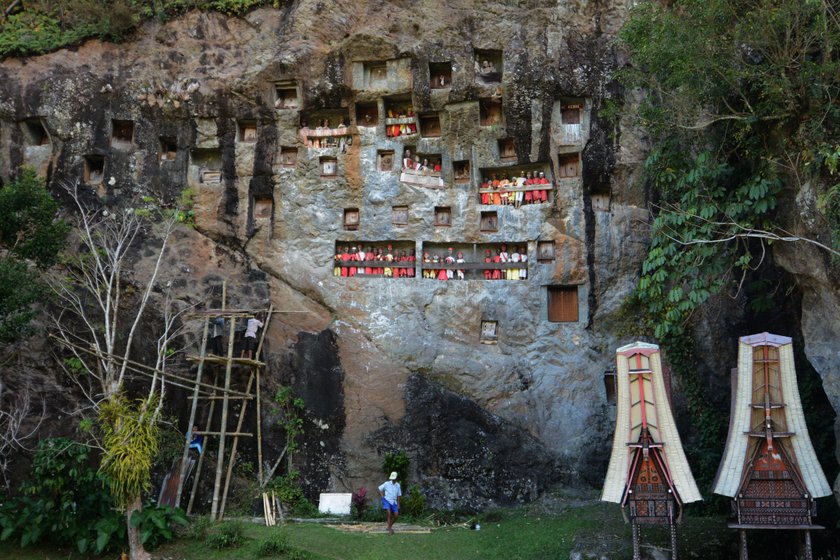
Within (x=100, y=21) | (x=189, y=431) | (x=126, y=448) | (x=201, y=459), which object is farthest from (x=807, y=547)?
(x=100, y=21)

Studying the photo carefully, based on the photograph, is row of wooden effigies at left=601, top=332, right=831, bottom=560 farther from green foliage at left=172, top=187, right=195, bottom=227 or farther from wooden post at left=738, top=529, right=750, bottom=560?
green foliage at left=172, top=187, right=195, bottom=227

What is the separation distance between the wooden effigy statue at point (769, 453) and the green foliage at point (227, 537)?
29.1 ft

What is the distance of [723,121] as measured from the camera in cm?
1630

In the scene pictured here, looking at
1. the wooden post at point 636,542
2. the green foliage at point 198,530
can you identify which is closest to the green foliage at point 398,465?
the green foliage at point 198,530

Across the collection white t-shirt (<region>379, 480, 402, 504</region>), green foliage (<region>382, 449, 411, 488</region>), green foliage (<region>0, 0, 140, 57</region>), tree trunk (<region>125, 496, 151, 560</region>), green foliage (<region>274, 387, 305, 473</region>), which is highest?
green foliage (<region>0, 0, 140, 57</region>)

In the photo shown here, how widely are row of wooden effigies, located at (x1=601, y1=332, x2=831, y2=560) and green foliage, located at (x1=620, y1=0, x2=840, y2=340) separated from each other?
2537 mm

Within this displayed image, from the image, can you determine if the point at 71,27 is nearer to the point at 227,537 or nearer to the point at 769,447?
the point at 227,537

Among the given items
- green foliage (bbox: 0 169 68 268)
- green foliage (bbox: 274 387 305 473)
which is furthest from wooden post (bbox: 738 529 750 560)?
green foliage (bbox: 0 169 68 268)

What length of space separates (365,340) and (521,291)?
405 centimetres

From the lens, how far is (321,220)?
1964cm

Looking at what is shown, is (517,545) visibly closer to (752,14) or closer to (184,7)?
(752,14)

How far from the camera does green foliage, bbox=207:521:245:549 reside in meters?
14.6

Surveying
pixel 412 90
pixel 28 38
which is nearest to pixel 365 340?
pixel 412 90

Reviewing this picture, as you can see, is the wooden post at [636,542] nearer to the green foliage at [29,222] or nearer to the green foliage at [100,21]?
the green foliage at [29,222]
